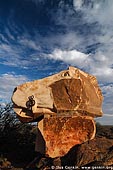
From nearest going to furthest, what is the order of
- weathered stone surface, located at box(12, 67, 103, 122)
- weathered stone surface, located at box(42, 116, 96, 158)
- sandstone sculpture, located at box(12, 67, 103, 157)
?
weathered stone surface, located at box(42, 116, 96, 158)
sandstone sculpture, located at box(12, 67, 103, 157)
weathered stone surface, located at box(12, 67, 103, 122)

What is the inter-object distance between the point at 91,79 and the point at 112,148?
4202mm

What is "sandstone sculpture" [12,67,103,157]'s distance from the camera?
13.6 m

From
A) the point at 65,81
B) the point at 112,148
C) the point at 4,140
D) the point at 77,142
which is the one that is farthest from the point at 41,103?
the point at 4,140

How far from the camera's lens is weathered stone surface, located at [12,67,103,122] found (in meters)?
13.9

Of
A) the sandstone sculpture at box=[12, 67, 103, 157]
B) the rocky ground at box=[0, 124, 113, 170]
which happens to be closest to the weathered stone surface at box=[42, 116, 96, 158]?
the sandstone sculpture at box=[12, 67, 103, 157]

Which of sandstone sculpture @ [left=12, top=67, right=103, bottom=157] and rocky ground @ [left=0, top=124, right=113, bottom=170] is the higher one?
sandstone sculpture @ [left=12, top=67, right=103, bottom=157]

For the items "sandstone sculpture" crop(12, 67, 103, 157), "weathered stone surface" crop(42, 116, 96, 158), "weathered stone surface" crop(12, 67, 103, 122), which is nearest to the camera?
"weathered stone surface" crop(42, 116, 96, 158)

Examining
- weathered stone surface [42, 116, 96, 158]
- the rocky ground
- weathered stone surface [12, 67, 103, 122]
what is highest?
weathered stone surface [12, 67, 103, 122]

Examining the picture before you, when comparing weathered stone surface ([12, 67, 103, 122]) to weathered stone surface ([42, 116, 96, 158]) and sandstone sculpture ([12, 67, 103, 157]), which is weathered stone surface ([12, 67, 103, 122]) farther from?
weathered stone surface ([42, 116, 96, 158])

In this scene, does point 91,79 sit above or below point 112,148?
above

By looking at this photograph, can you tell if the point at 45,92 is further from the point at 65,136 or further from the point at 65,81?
the point at 65,136

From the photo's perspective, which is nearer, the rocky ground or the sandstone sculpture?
the rocky ground

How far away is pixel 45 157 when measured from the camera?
13805 mm

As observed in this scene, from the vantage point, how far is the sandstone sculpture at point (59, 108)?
13578 millimetres
